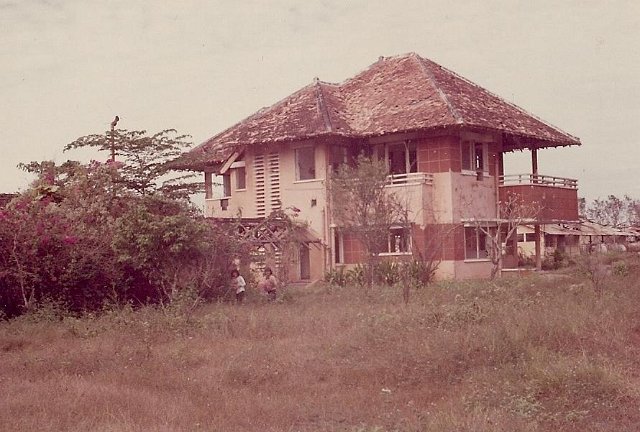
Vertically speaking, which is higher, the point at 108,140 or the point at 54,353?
the point at 108,140

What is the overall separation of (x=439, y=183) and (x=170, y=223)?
10.2 meters

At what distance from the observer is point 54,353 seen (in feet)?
42.3

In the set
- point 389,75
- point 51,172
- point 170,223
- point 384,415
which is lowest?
point 384,415

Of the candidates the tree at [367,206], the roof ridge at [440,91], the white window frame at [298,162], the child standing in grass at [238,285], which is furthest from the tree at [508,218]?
the child standing in grass at [238,285]

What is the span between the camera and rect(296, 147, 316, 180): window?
28438 mm

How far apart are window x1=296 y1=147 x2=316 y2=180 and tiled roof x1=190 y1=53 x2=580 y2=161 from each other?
3.30 feet

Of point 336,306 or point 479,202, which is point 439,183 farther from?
point 336,306

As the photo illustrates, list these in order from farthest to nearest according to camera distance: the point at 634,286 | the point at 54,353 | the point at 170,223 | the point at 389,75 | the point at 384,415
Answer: the point at 389,75 < the point at 170,223 < the point at 634,286 < the point at 54,353 < the point at 384,415

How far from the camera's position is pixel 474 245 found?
2695 cm

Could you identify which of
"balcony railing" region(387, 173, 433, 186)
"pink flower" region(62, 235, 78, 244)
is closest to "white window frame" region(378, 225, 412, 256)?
"balcony railing" region(387, 173, 433, 186)

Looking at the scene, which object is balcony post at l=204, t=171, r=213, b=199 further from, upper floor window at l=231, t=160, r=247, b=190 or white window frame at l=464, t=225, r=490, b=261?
white window frame at l=464, t=225, r=490, b=261

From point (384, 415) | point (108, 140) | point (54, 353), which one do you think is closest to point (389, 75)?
point (108, 140)

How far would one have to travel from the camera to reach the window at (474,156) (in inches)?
1060

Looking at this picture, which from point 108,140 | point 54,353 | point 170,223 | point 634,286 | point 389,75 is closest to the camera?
point 54,353
